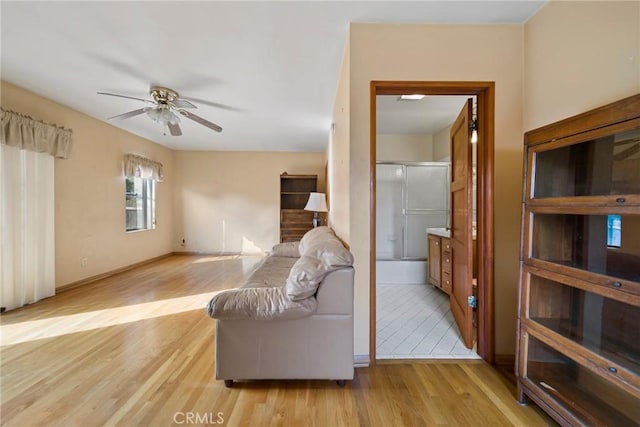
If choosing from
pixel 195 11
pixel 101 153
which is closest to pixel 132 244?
pixel 101 153

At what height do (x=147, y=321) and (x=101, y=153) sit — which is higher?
(x=101, y=153)

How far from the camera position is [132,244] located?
4.97 metres

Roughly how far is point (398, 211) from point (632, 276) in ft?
10.5

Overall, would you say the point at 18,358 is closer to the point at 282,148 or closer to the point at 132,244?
the point at 132,244

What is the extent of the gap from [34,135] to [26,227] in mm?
1048

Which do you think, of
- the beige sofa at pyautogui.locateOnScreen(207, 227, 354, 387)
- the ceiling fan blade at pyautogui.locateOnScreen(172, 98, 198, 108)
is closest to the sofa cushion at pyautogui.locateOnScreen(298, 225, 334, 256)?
the beige sofa at pyautogui.locateOnScreen(207, 227, 354, 387)

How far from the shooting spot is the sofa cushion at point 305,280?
1567 millimetres

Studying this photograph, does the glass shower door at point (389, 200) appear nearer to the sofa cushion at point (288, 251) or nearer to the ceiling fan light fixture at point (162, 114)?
the sofa cushion at point (288, 251)

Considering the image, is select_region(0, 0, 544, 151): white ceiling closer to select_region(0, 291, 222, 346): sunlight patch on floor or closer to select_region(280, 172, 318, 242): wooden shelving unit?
select_region(0, 291, 222, 346): sunlight patch on floor

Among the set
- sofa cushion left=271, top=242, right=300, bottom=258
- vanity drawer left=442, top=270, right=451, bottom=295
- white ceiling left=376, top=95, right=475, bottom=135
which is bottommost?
vanity drawer left=442, top=270, right=451, bottom=295

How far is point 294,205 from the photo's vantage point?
6.46 m

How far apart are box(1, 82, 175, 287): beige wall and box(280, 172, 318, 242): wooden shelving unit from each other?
2827mm

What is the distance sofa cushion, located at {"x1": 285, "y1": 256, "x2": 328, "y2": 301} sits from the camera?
1567 mm

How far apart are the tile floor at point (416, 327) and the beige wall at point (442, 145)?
2.19 m
